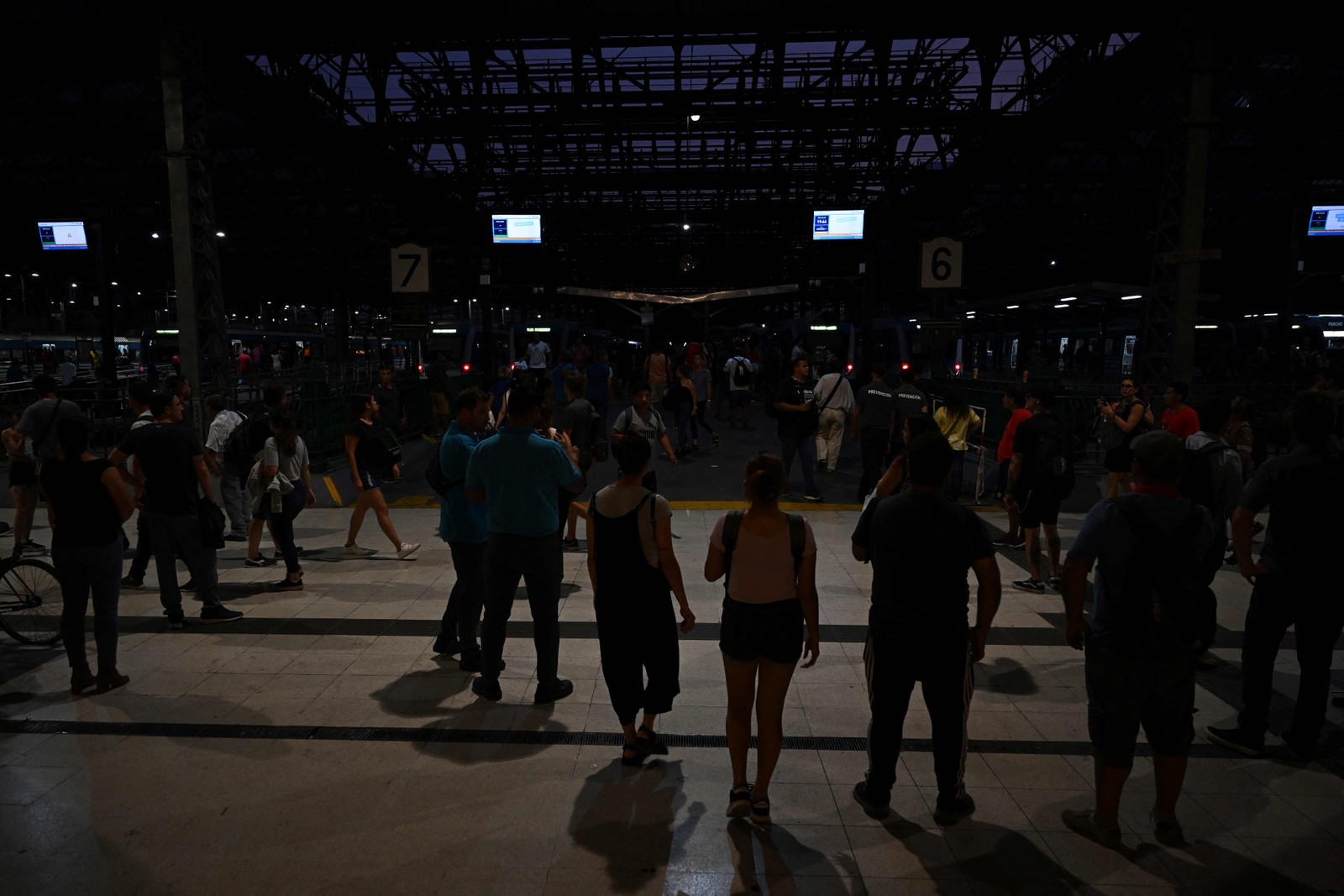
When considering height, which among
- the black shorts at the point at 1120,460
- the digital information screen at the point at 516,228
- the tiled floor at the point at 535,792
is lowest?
the tiled floor at the point at 535,792

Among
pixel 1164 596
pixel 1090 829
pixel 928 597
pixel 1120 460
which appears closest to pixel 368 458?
pixel 928 597

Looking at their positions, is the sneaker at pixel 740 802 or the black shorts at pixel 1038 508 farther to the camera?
the black shorts at pixel 1038 508

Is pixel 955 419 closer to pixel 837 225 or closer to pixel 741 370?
pixel 741 370

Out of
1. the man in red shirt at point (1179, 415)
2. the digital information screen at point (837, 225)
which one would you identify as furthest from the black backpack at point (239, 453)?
the digital information screen at point (837, 225)

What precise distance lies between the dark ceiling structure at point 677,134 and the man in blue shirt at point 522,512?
9.39m

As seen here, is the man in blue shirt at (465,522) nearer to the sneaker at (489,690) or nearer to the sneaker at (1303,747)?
the sneaker at (489,690)

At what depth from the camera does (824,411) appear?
1247 cm

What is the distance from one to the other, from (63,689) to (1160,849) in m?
6.04

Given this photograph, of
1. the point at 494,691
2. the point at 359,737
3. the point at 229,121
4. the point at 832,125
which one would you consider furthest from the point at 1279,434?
the point at 229,121

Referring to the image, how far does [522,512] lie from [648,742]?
4.60 feet

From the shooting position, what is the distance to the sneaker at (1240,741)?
4305 millimetres

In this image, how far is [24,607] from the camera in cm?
577

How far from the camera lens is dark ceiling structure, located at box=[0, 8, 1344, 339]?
511 inches

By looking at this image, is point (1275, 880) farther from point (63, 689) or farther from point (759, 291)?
point (759, 291)
